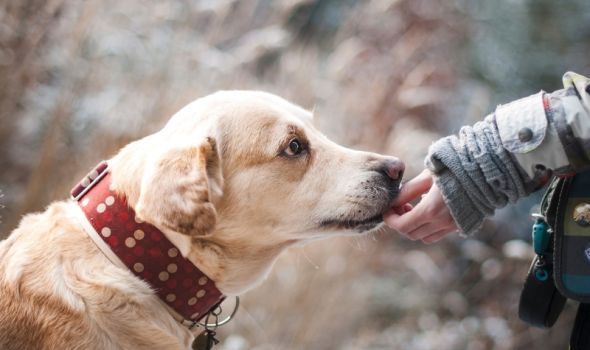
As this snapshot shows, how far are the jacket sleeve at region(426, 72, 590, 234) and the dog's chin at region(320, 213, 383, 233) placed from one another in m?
0.31

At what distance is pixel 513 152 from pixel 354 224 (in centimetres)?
54

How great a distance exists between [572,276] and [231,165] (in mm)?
974

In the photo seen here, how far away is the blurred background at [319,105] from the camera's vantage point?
125 inches

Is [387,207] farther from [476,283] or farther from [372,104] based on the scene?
[476,283]

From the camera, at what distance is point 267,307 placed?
3.14 meters

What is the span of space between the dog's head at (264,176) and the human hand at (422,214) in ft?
0.14

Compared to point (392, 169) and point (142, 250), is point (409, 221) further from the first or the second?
point (142, 250)

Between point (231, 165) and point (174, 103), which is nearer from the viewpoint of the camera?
point (231, 165)

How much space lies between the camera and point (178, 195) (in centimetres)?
160

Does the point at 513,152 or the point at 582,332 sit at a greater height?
the point at 513,152

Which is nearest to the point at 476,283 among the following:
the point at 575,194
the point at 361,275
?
the point at 361,275

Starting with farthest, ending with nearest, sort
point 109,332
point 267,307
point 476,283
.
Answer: point 476,283 → point 267,307 → point 109,332

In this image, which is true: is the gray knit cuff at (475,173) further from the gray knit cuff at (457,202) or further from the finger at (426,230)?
the finger at (426,230)

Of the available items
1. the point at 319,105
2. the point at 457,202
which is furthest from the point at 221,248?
the point at 319,105
